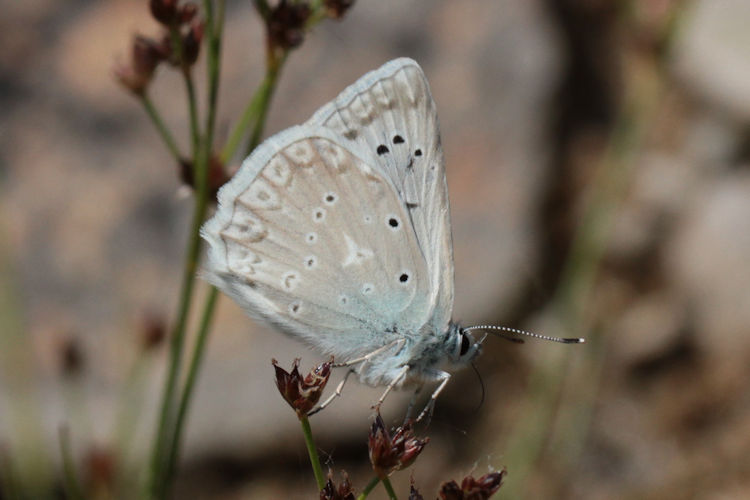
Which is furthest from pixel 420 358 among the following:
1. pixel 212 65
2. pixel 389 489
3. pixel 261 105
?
pixel 212 65

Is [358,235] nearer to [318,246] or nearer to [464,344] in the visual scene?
[318,246]

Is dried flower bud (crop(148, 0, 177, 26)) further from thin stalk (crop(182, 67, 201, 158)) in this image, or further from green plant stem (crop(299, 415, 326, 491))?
green plant stem (crop(299, 415, 326, 491))

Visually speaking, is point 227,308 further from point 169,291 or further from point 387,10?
point 387,10

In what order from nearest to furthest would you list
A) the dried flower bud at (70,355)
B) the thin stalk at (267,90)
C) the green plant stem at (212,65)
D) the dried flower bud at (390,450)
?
the dried flower bud at (390,450), the green plant stem at (212,65), the thin stalk at (267,90), the dried flower bud at (70,355)

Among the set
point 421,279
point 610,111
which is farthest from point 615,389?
point 421,279

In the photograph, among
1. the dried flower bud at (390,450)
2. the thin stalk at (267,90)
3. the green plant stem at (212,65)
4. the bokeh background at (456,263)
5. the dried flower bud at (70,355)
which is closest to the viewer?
the dried flower bud at (390,450)

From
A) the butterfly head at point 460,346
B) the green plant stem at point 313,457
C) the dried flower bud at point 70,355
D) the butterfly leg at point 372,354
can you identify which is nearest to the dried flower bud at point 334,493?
the green plant stem at point 313,457

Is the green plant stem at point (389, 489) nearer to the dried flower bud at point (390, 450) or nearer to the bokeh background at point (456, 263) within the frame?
the dried flower bud at point (390, 450)
